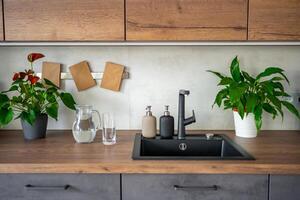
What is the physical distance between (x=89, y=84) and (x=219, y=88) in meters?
0.82

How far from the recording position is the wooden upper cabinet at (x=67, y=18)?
4.52 ft

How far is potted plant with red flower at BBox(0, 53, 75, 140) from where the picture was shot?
1.46 m

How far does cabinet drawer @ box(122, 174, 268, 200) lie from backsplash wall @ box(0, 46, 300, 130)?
65cm

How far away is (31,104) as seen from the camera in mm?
1513

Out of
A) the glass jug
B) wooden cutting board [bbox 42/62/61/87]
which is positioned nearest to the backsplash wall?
wooden cutting board [bbox 42/62/61/87]

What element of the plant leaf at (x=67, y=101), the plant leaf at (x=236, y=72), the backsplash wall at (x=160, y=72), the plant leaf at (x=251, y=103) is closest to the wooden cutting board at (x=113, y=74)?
the backsplash wall at (x=160, y=72)

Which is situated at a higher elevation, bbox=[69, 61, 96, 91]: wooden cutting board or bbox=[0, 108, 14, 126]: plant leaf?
bbox=[69, 61, 96, 91]: wooden cutting board

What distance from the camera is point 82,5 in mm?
1379

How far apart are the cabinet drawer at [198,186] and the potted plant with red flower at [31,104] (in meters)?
0.64

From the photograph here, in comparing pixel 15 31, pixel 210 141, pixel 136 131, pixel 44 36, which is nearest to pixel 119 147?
pixel 136 131

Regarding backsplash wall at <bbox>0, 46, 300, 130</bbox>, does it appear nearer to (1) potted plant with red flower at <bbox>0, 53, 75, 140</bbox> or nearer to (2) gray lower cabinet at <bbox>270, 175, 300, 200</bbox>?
(1) potted plant with red flower at <bbox>0, 53, 75, 140</bbox>

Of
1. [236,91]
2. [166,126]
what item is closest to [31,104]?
[166,126]

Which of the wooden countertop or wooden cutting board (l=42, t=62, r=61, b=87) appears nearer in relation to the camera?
the wooden countertop

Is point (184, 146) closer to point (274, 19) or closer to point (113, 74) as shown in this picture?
point (113, 74)
